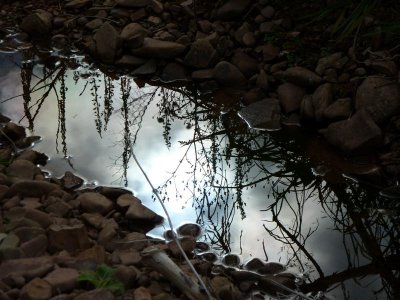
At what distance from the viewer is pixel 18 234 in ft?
6.75

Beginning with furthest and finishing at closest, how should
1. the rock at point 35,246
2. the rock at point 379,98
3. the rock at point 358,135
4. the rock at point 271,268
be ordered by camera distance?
the rock at point 379,98
the rock at point 358,135
the rock at point 271,268
the rock at point 35,246

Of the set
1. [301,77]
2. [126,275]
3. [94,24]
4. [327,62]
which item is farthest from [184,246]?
[94,24]

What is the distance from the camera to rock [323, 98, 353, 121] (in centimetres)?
316

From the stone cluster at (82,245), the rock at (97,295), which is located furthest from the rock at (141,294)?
the rock at (97,295)

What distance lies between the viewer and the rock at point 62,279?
1.79 m

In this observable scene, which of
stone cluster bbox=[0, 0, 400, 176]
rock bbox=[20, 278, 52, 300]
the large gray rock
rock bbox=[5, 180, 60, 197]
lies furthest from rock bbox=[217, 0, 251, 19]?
rock bbox=[20, 278, 52, 300]

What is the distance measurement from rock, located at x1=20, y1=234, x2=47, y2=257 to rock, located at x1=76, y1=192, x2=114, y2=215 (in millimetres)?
456

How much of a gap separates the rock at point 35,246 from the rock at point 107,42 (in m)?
2.12

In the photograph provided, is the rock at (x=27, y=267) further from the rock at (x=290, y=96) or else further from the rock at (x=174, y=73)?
the rock at (x=174, y=73)

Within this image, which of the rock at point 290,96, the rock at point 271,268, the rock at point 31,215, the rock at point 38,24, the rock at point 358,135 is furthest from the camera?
the rock at point 38,24

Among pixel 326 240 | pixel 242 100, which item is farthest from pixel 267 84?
pixel 326 240

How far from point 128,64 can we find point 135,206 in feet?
Result: 5.26

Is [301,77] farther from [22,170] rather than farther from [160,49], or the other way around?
[22,170]

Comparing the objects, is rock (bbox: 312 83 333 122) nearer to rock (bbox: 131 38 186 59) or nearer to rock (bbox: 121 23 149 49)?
rock (bbox: 131 38 186 59)
